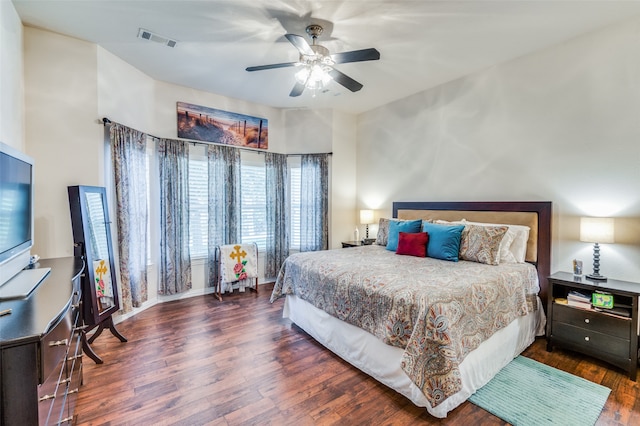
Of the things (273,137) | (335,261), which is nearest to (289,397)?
(335,261)

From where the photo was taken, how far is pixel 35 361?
3.33 ft

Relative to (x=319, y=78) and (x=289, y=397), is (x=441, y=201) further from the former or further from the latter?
(x=289, y=397)

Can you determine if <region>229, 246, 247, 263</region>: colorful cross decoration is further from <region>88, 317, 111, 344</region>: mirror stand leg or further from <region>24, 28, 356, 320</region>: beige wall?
<region>88, 317, 111, 344</region>: mirror stand leg

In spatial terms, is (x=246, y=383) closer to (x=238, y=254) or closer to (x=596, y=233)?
(x=238, y=254)

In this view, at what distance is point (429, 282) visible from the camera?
2.20 m

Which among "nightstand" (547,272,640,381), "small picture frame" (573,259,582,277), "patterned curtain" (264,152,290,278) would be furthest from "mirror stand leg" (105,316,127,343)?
"small picture frame" (573,259,582,277)

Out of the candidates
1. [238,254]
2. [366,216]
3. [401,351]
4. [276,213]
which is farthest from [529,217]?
[238,254]

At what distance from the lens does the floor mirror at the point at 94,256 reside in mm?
2582

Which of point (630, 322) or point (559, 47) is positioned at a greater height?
point (559, 47)

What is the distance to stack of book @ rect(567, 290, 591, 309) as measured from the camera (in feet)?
8.36

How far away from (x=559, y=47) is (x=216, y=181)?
4516 millimetres

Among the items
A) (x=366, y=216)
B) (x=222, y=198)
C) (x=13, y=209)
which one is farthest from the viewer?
(x=366, y=216)

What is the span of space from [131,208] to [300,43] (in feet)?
9.12

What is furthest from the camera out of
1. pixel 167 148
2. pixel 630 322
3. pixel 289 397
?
pixel 167 148
